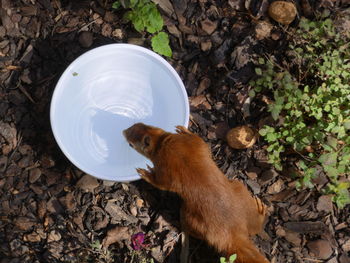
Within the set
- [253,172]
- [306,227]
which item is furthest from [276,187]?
[306,227]

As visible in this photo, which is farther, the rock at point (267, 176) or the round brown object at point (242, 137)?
the rock at point (267, 176)

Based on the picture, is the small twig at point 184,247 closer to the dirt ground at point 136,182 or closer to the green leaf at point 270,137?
the dirt ground at point 136,182

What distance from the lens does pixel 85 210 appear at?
4.63m

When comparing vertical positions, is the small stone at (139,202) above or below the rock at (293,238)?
below

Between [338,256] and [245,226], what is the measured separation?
1.34m

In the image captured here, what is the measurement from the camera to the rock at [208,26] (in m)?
4.91

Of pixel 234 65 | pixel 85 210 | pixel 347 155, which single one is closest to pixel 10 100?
pixel 85 210

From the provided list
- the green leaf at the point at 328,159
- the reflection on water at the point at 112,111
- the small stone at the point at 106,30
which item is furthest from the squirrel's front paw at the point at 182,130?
the small stone at the point at 106,30

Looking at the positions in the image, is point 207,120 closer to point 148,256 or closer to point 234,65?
point 234,65

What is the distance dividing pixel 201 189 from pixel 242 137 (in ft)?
3.16

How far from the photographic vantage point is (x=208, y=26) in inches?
193

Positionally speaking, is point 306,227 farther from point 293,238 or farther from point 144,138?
point 144,138

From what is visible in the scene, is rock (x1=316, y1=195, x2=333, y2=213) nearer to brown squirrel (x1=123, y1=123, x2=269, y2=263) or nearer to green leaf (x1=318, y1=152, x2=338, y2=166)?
green leaf (x1=318, y1=152, x2=338, y2=166)

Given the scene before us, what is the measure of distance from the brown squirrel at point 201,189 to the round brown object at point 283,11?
5.96 feet
